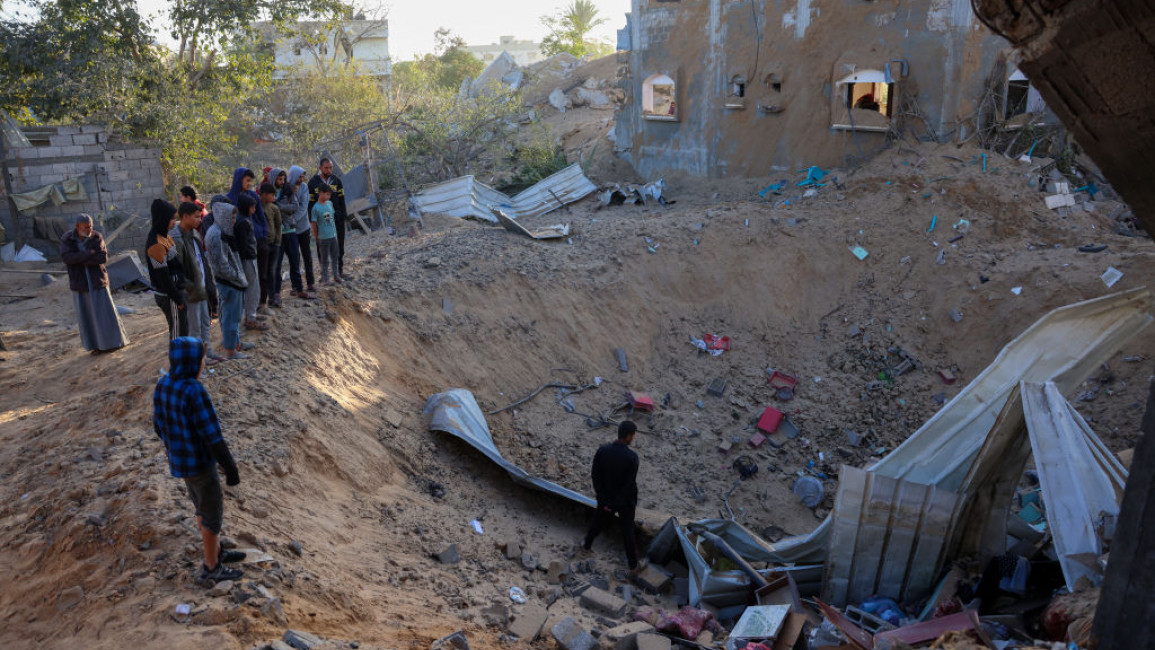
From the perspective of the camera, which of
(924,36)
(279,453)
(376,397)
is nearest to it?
(279,453)

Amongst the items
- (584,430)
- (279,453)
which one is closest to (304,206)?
(279,453)

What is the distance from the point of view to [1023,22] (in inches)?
108

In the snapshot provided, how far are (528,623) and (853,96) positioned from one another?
11300mm

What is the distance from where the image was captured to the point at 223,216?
21.4 feet

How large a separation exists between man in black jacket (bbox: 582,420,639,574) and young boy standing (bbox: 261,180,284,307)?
3.71 m

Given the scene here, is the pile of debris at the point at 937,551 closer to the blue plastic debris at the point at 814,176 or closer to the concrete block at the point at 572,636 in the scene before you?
the concrete block at the point at 572,636

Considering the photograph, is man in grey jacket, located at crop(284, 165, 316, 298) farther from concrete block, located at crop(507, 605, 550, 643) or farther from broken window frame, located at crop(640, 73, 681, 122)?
Answer: broken window frame, located at crop(640, 73, 681, 122)

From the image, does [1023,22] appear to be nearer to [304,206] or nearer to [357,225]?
[304,206]

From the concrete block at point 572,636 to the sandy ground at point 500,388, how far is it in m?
0.54

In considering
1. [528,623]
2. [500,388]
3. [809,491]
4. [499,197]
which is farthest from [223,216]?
[499,197]

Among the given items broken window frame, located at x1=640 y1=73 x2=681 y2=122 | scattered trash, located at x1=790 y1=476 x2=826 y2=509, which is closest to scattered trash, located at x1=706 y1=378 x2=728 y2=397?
scattered trash, located at x1=790 y1=476 x2=826 y2=509

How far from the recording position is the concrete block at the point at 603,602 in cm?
532

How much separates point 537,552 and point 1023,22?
16.0 feet

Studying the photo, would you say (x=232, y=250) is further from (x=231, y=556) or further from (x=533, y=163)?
(x=533, y=163)
